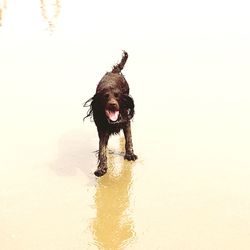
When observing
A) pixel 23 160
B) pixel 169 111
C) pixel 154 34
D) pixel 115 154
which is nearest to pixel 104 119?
pixel 115 154

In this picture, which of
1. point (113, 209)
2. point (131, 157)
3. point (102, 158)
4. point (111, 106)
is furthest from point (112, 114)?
point (113, 209)

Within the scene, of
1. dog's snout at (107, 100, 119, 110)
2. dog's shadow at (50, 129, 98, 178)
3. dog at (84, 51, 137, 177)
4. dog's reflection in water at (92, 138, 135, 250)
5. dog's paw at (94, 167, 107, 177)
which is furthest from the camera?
dog's shadow at (50, 129, 98, 178)

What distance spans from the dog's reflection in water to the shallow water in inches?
0.5

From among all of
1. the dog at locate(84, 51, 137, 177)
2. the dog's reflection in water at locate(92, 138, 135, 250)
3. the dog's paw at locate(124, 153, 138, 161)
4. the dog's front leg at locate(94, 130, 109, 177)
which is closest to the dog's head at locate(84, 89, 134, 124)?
the dog at locate(84, 51, 137, 177)

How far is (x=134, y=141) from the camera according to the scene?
706cm

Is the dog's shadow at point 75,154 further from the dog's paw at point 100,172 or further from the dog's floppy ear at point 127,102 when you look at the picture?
the dog's floppy ear at point 127,102

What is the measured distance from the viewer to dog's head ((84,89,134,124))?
5.89m

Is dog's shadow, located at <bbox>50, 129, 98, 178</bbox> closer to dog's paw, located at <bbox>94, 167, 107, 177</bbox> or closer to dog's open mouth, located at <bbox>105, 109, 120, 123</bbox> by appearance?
dog's paw, located at <bbox>94, 167, 107, 177</bbox>

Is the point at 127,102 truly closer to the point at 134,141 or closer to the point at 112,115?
the point at 112,115

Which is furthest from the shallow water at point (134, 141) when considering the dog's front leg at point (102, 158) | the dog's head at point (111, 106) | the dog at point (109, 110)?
the dog's head at point (111, 106)

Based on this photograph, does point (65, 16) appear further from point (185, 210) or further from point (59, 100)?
point (185, 210)

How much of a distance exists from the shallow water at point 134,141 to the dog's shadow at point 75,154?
0.01 metres

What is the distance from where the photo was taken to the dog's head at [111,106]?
5.89 m

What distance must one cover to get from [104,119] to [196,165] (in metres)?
1.33
